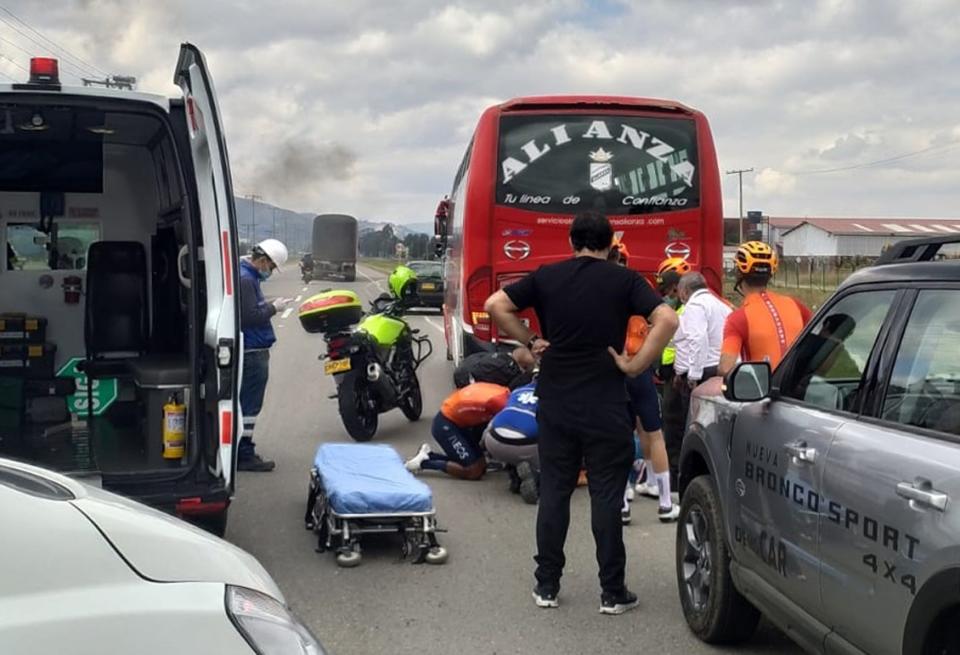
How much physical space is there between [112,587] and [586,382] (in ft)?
10.8

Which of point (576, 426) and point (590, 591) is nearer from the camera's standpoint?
point (576, 426)

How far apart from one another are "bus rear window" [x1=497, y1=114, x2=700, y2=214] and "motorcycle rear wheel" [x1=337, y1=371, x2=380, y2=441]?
2277 millimetres

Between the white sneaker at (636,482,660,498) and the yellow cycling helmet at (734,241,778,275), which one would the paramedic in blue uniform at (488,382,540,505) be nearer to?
the white sneaker at (636,482,660,498)

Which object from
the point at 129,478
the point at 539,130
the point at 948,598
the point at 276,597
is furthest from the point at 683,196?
the point at 276,597

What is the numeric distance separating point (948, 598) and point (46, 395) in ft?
21.6

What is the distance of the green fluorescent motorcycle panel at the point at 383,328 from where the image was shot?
9.94 metres

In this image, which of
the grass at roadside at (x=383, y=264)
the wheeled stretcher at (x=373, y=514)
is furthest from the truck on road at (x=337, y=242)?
the wheeled stretcher at (x=373, y=514)

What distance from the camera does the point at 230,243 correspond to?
17.5 ft

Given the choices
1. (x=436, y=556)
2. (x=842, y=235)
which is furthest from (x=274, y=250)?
(x=842, y=235)

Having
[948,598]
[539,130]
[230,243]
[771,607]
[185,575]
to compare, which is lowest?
[771,607]

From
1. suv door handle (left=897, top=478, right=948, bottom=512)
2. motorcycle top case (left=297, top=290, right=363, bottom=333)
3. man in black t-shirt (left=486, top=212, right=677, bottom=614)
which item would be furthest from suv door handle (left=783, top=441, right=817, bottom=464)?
motorcycle top case (left=297, top=290, right=363, bottom=333)

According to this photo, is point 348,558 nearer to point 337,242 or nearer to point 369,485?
point 369,485

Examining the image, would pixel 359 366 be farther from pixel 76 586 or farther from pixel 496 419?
pixel 76 586

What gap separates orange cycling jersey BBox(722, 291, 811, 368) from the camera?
5988 mm
